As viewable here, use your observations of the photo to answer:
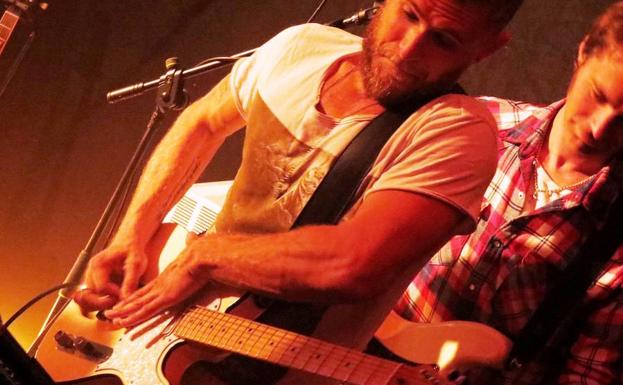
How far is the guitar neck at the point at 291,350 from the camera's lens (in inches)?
39.9

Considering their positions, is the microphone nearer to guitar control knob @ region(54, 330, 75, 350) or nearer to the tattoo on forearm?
the tattoo on forearm

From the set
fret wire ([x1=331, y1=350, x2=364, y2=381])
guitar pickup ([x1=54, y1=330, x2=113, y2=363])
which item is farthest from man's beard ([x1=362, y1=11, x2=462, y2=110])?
guitar pickup ([x1=54, y1=330, x2=113, y2=363])

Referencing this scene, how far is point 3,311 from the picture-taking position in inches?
98.2

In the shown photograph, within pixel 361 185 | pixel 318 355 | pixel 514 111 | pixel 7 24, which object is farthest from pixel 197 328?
pixel 7 24

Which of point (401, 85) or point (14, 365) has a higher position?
point (401, 85)

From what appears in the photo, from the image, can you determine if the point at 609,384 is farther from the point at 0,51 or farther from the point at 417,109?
the point at 0,51

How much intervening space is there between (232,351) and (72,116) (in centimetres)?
176

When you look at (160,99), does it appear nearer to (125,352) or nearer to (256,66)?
(256,66)

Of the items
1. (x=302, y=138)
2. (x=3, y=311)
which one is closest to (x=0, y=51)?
(x=3, y=311)

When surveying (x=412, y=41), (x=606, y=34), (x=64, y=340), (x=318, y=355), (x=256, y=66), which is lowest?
(x=64, y=340)

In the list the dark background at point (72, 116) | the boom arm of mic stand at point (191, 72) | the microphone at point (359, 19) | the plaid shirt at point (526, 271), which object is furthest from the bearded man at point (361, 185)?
the dark background at point (72, 116)

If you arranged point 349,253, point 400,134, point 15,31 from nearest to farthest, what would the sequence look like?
point 349,253 < point 400,134 < point 15,31

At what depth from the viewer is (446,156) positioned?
3.39 feet

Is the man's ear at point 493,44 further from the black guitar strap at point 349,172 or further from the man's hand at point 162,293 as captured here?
the man's hand at point 162,293
